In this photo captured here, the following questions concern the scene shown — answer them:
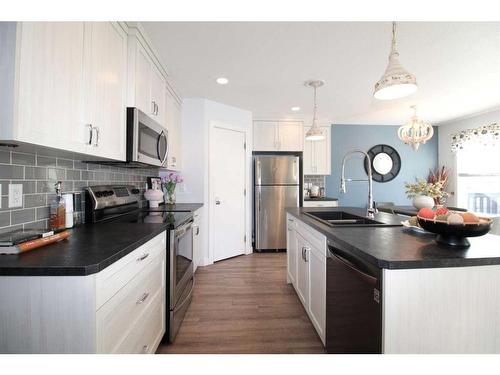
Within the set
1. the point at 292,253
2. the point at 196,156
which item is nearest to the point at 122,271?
the point at 292,253

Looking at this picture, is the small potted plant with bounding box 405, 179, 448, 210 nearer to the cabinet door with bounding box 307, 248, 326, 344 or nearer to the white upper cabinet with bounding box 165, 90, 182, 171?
the cabinet door with bounding box 307, 248, 326, 344

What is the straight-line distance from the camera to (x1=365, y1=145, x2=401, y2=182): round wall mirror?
491 centimetres

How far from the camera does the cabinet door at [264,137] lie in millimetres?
4301

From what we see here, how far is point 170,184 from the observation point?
3.04 meters

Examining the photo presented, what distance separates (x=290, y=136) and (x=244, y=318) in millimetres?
3176

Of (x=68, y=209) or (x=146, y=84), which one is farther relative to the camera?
(x=146, y=84)

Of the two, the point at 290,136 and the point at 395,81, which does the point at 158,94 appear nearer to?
the point at 395,81

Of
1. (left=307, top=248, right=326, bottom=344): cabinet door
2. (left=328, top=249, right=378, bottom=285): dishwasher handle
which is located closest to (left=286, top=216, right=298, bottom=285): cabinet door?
(left=307, top=248, right=326, bottom=344): cabinet door

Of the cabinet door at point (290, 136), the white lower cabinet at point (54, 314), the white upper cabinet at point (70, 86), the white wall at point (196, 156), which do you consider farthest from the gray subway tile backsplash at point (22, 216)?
the cabinet door at point (290, 136)

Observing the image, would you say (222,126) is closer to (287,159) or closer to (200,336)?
(287,159)

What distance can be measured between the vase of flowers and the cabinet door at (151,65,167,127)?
0.85 metres

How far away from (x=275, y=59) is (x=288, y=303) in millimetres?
2278

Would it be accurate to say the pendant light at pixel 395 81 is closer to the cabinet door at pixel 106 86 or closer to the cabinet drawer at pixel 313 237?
the cabinet drawer at pixel 313 237
